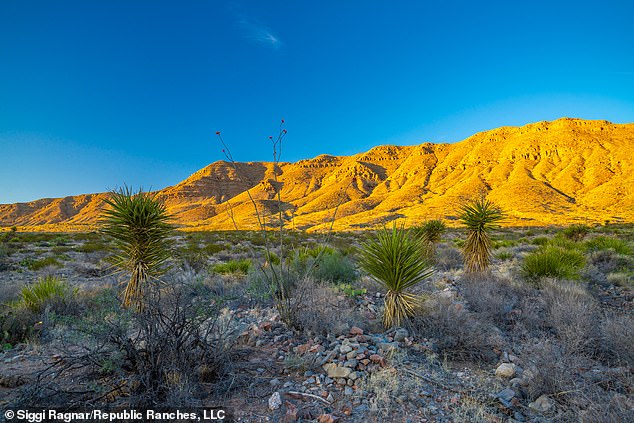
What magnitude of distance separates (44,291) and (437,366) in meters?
8.22

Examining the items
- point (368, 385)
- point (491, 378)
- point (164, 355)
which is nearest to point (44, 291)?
point (164, 355)

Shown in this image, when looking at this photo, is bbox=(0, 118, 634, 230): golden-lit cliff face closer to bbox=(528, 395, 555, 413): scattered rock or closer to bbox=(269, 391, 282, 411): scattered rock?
bbox=(269, 391, 282, 411): scattered rock

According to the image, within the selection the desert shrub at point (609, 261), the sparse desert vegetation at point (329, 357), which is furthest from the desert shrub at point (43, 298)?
the desert shrub at point (609, 261)

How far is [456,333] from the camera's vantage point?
17.0ft

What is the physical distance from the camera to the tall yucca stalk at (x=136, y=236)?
22.7ft

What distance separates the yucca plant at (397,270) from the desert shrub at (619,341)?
2.80 m

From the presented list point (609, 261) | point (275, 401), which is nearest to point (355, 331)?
point (275, 401)

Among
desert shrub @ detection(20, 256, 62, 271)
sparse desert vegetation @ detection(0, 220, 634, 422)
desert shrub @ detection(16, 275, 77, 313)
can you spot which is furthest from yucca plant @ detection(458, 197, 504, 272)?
desert shrub @ detection(20, 256, 62, 271)

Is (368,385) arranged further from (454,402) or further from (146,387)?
(146,387)

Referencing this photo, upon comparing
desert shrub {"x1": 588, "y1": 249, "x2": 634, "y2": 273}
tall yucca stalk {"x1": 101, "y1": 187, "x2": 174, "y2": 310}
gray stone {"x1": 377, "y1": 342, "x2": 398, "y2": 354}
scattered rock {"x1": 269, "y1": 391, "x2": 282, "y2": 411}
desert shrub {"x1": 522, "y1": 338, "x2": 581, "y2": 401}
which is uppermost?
tall yucca stalk {"x1": 101, "y1": 187, "x2": 174, "y2": 310}

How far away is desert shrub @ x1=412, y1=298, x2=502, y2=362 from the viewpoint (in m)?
4.95

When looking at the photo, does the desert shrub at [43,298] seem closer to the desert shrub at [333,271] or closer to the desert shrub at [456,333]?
the desert shrub at [333,271]

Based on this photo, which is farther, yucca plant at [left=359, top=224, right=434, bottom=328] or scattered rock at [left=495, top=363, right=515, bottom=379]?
yucca plant at [left=359, top=224, right=434, bottom=328]

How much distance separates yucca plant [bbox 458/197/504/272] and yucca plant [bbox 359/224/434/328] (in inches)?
208
